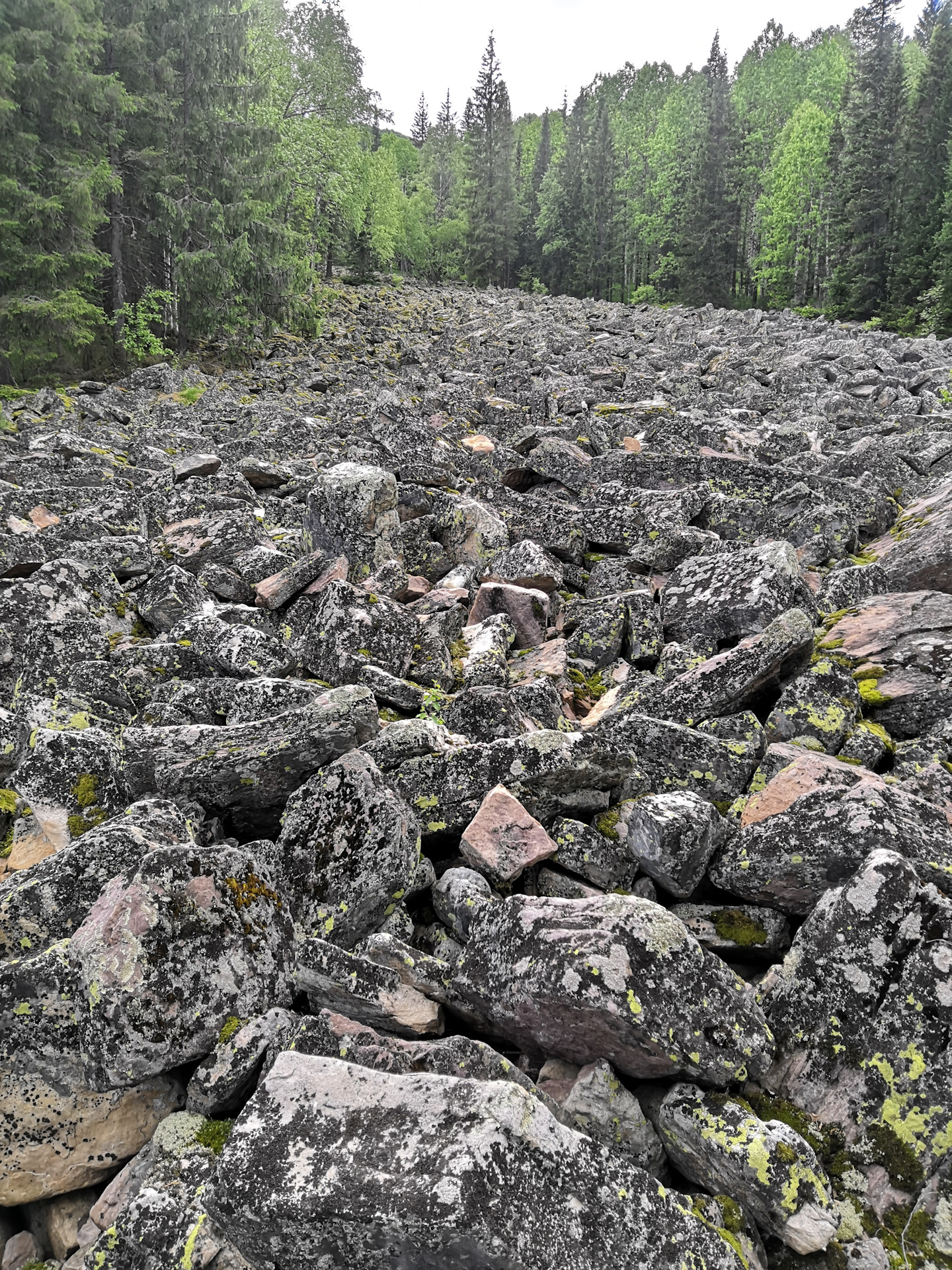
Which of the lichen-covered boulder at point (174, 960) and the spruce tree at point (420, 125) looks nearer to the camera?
the lichen-covered boulder at point (174, 960)

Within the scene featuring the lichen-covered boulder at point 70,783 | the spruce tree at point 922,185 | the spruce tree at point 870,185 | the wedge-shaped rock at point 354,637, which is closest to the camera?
the lichen-covered boulder at point 70,783

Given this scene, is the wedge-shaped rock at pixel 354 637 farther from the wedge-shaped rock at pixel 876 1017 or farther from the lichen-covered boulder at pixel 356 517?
the wedge-shaped rock at pixel 876 1017

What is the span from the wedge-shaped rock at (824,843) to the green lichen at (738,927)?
112 millimetres

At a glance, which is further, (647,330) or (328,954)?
(647,330)

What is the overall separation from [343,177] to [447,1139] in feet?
153

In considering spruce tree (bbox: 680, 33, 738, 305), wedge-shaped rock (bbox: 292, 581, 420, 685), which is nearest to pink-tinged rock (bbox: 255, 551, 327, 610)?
wedge-shaped rock (bbox: 292, 581, 420, 685)

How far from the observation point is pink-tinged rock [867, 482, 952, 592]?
6.26 metres

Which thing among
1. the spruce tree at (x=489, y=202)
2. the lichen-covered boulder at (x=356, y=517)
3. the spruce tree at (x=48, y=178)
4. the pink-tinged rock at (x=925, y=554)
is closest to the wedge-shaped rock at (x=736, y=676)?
the pink-tinged rock at (x=925, y=554)

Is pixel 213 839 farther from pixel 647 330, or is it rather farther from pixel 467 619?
pixel 647 330

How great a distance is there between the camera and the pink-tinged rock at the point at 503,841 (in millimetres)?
3840

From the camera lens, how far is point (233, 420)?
53.7 feet

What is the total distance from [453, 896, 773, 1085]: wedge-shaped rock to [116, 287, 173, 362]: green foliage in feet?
91.1

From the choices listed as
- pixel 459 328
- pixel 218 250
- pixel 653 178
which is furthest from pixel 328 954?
pixel 653 178

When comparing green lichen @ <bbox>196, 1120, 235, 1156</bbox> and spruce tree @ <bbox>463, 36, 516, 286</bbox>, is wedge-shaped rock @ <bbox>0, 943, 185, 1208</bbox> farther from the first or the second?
spruce tree @ <bbox>463, 36, 516, 286</bbox>
